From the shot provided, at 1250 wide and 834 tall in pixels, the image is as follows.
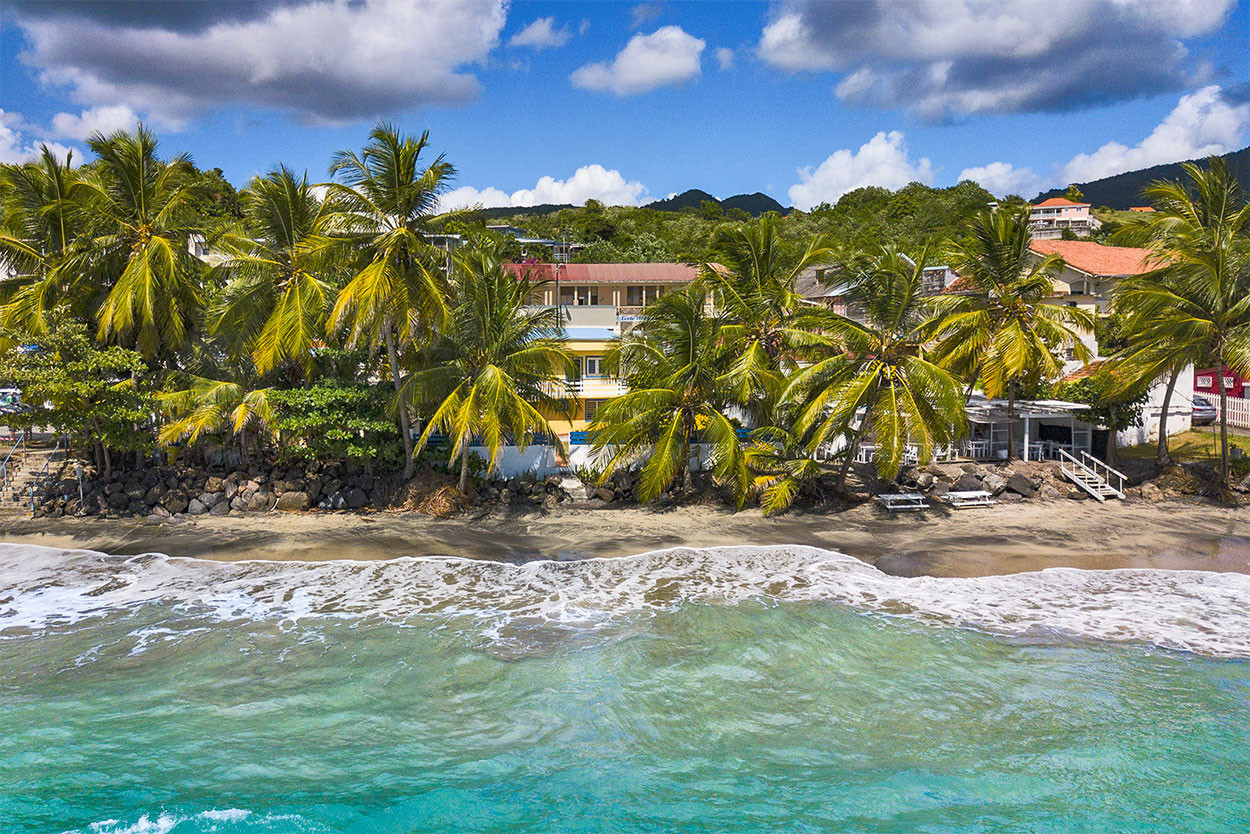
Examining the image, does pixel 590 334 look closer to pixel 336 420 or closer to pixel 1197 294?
pixel 336 420

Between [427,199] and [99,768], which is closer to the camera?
[99,768]

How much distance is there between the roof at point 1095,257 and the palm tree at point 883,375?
62.9 ft

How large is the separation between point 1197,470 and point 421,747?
2300cm

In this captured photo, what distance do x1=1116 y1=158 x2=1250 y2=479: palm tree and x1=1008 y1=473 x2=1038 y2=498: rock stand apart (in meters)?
4.13

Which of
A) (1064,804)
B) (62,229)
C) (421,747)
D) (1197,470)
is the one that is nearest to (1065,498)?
(1197,470)

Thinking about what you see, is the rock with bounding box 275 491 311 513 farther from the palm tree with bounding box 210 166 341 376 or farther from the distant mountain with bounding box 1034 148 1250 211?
the distant mountain with bounding box 1034 148 1250 211

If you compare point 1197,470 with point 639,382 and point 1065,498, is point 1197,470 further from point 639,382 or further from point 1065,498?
point 639,382

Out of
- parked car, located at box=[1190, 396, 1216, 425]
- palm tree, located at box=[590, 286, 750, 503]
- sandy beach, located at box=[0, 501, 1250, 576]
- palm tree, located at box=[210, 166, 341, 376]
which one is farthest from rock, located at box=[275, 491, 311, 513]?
parked car, located at box=[1190, 396, 1216, 425]

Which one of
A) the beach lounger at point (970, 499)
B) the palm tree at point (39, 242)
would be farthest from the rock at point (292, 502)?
the beach lounger at point (970, 499)

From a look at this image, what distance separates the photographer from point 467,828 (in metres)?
8.31

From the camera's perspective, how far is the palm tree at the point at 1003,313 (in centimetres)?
2117

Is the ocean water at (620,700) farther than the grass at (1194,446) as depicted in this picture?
No

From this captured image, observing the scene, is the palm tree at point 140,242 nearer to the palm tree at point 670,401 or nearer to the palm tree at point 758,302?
the palm tree at point 670,401

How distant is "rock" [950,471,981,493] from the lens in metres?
21.6
